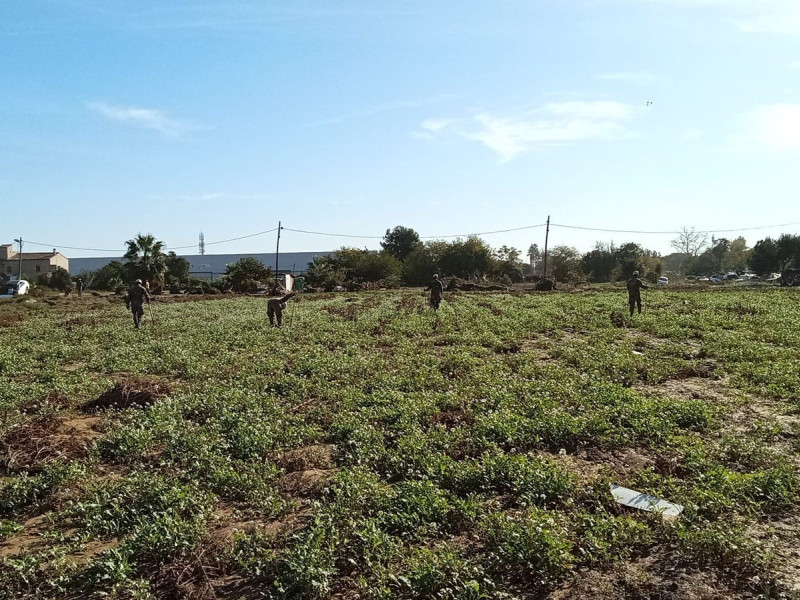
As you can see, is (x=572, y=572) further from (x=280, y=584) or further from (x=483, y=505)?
(x=280, y=584)

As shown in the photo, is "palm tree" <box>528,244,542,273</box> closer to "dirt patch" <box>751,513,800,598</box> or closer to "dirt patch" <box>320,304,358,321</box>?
"dirt patch" <box>320,304,358,321</box>

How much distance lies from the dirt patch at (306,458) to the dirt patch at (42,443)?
9.28 feet

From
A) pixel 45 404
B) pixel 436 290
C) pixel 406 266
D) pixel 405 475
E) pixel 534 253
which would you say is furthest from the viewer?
pixel 534 253

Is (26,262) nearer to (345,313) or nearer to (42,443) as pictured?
(345,313)

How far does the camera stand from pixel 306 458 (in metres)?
7.21

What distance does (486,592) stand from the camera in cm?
413

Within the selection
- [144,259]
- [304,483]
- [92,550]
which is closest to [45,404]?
[92,550]

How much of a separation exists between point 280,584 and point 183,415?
5626 mm

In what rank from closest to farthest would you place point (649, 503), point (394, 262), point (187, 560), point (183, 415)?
point (187, 560)
point (649, 503)
point (183, 415)
point (394, 262)

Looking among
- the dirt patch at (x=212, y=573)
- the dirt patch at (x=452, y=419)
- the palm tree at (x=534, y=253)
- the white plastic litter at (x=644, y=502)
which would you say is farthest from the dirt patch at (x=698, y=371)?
the palm tree at (x=534, y=253)

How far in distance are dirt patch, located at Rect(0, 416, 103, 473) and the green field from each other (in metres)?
0.04

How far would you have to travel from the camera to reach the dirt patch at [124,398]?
33.0 feet

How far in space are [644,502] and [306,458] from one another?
13.3 feet

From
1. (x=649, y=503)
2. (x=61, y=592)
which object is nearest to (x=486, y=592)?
(x=649, y=503)
